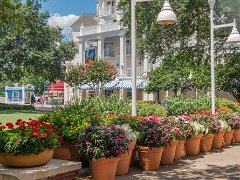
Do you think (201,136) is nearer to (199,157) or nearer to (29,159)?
(199,157)

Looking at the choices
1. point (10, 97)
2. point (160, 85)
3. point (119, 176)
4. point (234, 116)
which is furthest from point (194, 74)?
point (10, 97)

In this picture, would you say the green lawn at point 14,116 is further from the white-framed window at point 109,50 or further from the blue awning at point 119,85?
the white-framed window at point 109,50

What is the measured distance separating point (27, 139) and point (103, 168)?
1.71 m

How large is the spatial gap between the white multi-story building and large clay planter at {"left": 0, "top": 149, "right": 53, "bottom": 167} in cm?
3513

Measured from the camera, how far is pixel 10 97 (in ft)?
270

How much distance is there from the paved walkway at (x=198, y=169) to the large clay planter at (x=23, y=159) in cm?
203

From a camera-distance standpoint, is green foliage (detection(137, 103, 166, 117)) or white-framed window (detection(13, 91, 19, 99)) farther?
white-framed window (detection(13, 91, 19, 99))

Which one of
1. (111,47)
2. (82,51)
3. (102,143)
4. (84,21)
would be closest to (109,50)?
(111,47)

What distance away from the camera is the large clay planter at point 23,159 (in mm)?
6312

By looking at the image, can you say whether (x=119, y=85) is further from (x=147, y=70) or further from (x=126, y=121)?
(x=126, y=121)

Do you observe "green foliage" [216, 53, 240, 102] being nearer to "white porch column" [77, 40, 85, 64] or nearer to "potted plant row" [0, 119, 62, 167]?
"potted plant row" [0, 119, 62, 167]

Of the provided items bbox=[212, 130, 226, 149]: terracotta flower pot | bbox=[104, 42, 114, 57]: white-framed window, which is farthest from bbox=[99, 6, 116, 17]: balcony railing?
bbox=[212, 130, 226, 149]: terracotta flower pot

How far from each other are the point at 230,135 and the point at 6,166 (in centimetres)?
847

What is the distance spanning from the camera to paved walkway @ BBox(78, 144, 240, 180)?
8047 mm
